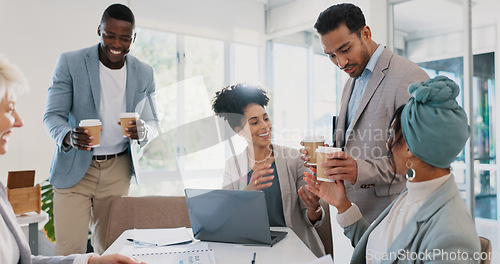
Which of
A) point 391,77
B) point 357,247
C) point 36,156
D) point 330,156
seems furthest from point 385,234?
point 36,156

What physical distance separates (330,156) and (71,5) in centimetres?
327

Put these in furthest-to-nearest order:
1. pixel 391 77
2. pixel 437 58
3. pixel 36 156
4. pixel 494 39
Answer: pixel 36 156 < pixel 437 58 < pixel 494 39 < pixel 391 77

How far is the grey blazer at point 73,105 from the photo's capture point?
6.91ft

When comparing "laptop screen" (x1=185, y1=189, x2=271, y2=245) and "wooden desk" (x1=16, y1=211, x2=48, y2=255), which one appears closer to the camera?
"laptop screen" (x1=185, y1=189, x2=271, y2=245)

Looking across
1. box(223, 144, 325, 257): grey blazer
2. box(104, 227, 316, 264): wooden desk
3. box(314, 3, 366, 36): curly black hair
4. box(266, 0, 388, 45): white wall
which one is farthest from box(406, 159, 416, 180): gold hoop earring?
box(266, 0, 388, 45): white wall

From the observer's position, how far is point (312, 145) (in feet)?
5.20

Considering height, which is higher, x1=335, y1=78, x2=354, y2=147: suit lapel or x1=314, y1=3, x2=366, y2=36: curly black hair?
x1=314, y1=3, x2=366, y2=36: curly black hair

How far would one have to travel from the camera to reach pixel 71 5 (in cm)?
368

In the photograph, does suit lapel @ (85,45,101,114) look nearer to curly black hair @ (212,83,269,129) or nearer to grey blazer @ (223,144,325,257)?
curly black hair @ (212,83,269,129)

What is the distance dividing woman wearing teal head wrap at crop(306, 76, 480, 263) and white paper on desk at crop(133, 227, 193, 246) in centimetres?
76

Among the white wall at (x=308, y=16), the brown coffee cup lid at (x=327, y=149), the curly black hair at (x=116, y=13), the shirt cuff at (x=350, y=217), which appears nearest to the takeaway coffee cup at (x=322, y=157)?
the brown coffee cup lid at (x=327, y=149)

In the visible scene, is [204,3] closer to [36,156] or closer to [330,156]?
[36,156]

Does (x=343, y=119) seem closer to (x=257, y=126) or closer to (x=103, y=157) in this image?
(x=257, y=126)

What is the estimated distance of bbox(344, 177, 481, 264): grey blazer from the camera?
37.5 inches
